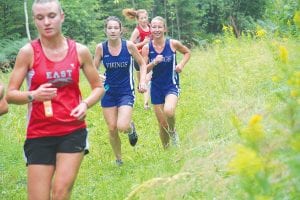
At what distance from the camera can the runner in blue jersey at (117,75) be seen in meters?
7.37

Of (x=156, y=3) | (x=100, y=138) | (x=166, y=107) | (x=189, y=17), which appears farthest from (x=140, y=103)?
(x=156, y=3)

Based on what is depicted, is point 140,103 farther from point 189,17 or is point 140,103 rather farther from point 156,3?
point 156,3

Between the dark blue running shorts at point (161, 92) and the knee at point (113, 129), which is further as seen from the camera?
the dark blue running shorts at point (161, 92)

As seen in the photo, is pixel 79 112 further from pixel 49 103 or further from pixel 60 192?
pixel 60 192

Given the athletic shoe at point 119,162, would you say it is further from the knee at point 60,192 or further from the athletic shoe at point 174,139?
the knee at point 60,192

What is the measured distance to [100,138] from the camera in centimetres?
991

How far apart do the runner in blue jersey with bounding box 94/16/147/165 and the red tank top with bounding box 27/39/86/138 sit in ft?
9.26

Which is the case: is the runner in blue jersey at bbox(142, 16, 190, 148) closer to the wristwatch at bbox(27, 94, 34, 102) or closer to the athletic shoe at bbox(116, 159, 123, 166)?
the athletic shoe at bbox(116, 159, 123, 166)

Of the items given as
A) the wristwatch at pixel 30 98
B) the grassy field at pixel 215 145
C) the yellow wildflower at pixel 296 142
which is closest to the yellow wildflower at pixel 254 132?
the grassy field at pixel 215 145

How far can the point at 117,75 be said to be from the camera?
750cm

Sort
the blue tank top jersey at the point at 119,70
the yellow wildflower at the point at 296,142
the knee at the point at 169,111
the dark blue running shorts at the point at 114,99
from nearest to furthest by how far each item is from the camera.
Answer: the yellow wildflower at the point at 296,142 → the blue tank top jersey at the point at 119,70 → the dark blue running shorts at the point at 114,99 → the knee at the point at 169,111

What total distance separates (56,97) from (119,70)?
3105 mm

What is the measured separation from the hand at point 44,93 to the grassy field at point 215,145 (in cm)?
101

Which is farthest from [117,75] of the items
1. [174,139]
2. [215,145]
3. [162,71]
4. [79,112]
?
[79,112]
